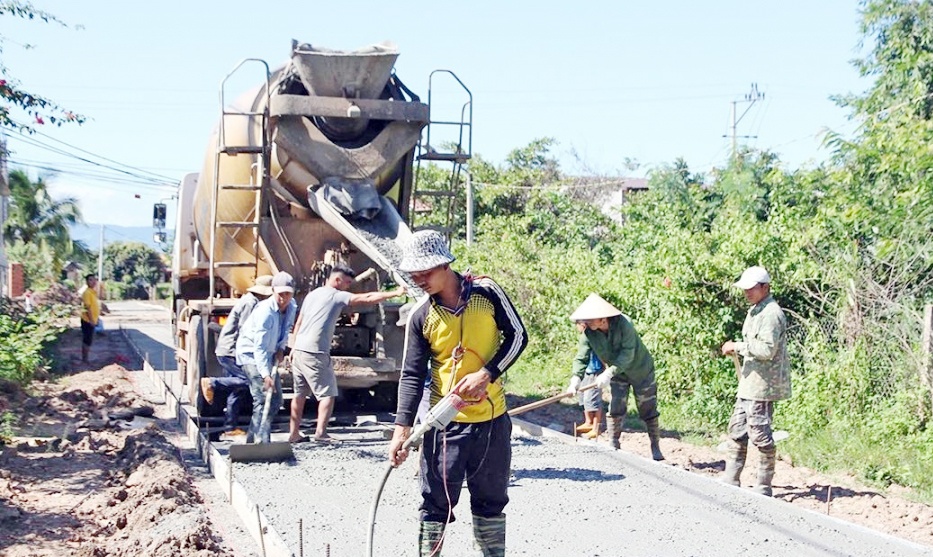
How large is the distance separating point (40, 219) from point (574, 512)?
28.5m

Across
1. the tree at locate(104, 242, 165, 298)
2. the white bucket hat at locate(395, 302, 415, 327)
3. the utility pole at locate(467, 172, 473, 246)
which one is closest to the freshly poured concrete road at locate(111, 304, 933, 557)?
the white bucket hat at locate(395, 302, 415, 327)

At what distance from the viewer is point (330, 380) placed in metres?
10.1

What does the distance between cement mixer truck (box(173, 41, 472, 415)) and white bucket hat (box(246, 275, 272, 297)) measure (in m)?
0.33

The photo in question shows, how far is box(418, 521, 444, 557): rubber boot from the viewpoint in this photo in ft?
17.5

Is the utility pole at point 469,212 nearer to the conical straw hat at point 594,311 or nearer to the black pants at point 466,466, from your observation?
the conical straw hat at point 594,311

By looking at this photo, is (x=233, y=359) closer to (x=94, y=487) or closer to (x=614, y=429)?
(x=94, y=487)

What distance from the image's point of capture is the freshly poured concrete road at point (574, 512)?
667 centimetres

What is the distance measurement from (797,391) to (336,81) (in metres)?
5.56

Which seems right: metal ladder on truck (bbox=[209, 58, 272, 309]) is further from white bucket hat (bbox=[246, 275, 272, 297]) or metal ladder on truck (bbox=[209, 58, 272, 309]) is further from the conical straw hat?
the conical straw hat

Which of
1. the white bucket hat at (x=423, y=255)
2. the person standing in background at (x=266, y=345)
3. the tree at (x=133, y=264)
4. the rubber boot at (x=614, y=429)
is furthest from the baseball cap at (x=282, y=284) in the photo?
the tree at (x=133, y=264)

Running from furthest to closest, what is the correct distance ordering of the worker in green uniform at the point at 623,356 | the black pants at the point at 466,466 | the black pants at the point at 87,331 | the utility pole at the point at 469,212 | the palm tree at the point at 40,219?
the palm tree at the point at 40,219 < the utility pole at the point at 469,212 < the black pants at the point at 87,331 < the worker in green uniform at the point at 623,356 < the black pants at the point at 466,466

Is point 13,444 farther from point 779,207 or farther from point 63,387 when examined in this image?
point 779,207

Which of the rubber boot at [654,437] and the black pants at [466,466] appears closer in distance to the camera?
the black pants at [466,466]

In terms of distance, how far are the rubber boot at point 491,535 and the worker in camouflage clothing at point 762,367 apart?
353cm
